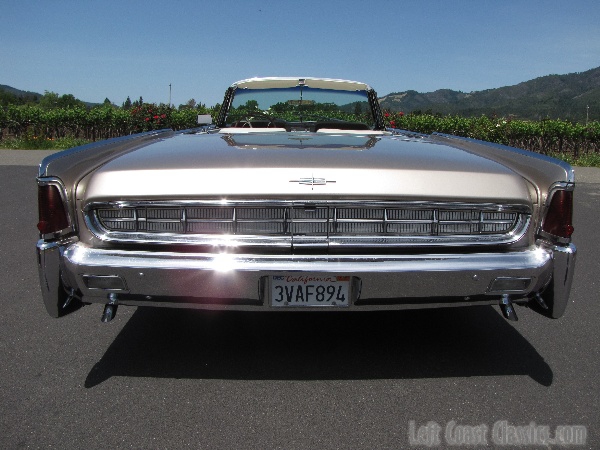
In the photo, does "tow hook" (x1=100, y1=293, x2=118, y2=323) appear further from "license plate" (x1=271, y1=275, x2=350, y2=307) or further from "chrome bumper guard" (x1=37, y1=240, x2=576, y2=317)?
"license plate" (x1=271, y1=275, x2=350, y2=307)

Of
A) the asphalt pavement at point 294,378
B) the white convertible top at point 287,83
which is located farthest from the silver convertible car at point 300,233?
the white convertible top at point 287,83

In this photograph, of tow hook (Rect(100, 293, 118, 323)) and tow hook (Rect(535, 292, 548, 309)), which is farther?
tow hook (Rect(535, 292, 548, 309))

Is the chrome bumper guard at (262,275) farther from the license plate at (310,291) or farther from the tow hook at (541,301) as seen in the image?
the tow hook at (541,301)

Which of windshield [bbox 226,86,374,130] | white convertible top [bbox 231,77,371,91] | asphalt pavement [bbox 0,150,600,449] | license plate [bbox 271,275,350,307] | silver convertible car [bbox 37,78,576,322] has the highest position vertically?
white convertible top [bbox 231,77,371,91]

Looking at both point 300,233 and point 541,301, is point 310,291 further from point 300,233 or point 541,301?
point 541,301

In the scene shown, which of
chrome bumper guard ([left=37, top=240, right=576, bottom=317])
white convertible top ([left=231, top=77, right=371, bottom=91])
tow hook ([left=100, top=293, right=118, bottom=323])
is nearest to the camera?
chrome bumper guard ([left=37, top=240, right=576, bottom=317])

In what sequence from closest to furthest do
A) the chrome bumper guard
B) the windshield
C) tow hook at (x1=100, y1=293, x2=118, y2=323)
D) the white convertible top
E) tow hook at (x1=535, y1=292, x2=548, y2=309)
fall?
the chrome bumper guard
tow hook at (x1=100, y1=293, x2=118, y2=323)
tow hook at (x1=535, y1=292, x2=548, y2=309)
the windshield
the white convertible top

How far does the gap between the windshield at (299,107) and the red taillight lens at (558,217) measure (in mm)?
2121

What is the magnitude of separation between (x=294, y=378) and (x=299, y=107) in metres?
2.70

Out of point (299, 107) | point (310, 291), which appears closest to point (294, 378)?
point (310, 291)

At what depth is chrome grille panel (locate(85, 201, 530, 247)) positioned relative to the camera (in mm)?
2773

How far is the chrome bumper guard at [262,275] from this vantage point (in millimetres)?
2688

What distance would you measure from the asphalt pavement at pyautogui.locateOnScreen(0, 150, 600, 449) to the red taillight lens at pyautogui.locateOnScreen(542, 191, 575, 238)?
0.77 metres

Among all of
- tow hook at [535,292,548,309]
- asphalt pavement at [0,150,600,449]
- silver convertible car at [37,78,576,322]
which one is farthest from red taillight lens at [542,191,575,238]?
asphalt pavement at [0,150,600,449]
